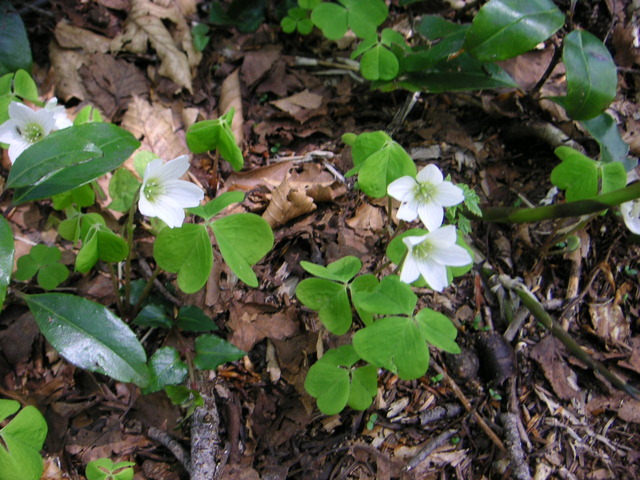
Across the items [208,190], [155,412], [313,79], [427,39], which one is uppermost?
[427,39]

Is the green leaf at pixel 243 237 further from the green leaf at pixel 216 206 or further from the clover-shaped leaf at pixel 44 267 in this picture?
the clover-shaped leaf at pixel 44 267

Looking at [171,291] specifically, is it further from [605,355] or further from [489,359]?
[605,355]

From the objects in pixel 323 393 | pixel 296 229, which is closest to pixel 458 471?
pixel 323 393

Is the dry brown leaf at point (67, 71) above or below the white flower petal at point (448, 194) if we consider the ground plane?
below

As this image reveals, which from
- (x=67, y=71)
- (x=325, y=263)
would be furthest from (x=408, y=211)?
(x=67, y=71)

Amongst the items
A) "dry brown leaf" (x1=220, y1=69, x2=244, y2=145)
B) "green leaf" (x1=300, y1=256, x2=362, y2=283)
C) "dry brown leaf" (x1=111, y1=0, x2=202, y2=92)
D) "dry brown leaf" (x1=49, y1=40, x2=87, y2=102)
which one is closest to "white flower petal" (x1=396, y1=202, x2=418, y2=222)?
"green leaf" (x1=300, y1=256, x2=362, y2=283)

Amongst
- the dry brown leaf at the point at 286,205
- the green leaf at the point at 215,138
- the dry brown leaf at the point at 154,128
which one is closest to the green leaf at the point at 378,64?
the dry brown leaf at the point at 286,205
